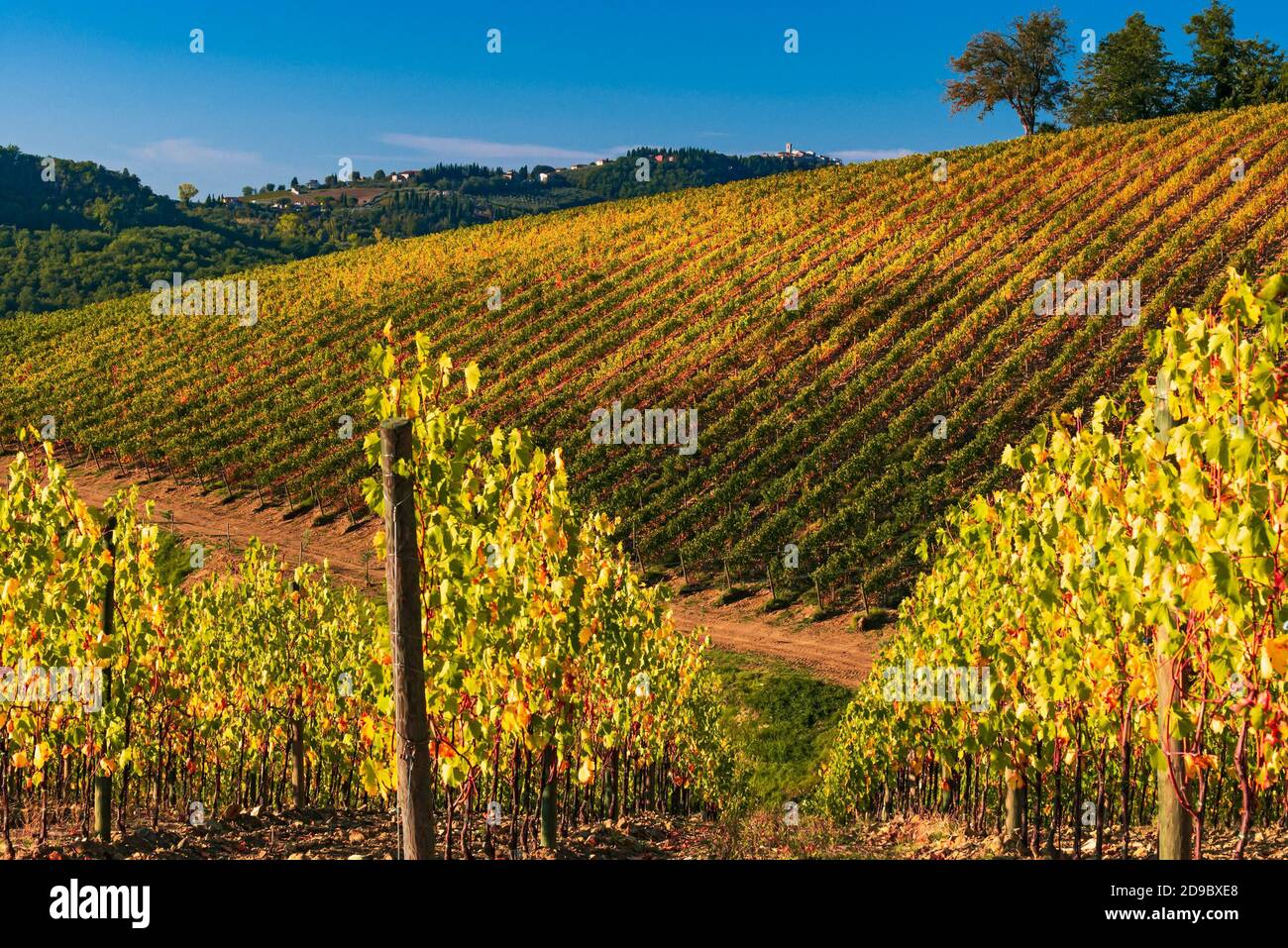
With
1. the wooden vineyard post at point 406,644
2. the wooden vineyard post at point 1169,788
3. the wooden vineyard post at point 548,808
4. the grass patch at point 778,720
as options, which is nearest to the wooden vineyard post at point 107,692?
the wooden vineyard post at point 548,808

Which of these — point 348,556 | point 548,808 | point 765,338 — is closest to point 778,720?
A: point 548,808

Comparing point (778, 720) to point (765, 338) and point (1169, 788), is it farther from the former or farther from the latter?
point (765, 338)

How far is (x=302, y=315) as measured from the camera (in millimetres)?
61281

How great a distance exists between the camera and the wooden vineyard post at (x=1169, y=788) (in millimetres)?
5906

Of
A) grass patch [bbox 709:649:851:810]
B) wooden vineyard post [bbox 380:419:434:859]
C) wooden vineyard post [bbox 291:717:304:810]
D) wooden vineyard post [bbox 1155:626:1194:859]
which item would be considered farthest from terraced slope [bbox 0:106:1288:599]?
wooden vineyard post [bbox 380:419:434:859]

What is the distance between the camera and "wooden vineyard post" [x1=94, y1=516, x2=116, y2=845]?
8.03 m

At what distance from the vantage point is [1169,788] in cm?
597

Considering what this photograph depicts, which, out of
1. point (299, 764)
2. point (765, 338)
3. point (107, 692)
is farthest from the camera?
point (765, 338)

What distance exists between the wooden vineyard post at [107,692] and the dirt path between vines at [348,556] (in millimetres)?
12085

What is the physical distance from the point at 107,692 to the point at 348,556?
2473cm

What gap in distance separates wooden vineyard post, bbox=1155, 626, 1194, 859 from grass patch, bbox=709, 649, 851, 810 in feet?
32.6

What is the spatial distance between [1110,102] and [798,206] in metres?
28.7

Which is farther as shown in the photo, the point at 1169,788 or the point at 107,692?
the point at 107,692
